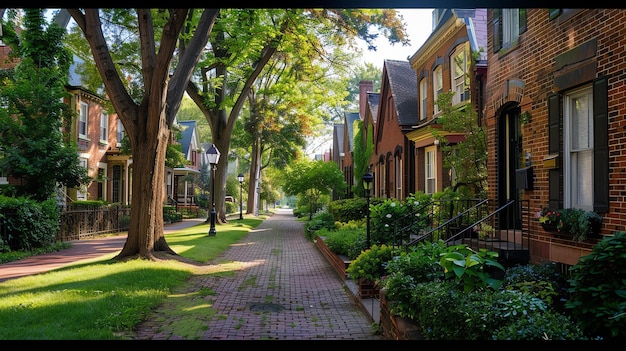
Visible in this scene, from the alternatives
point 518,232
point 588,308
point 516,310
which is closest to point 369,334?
point 516,310

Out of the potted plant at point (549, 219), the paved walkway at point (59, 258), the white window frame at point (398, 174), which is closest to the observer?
the potted plant at point (549, 219)

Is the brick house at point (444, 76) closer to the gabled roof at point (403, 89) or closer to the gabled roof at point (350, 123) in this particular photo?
the gabled roof at point (403, 89)

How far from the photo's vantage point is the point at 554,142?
7.67 meters

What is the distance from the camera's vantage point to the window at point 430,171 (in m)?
17.8

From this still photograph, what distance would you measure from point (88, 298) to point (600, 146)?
308 inches

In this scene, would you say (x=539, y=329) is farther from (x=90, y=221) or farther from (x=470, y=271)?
(x=90, y=221)

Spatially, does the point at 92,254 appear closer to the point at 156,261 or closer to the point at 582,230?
the point at 156,261

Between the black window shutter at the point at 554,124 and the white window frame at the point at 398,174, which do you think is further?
the white window frame at the point at 398,174

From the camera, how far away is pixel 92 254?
48.9 ft

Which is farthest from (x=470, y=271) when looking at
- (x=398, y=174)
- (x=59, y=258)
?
(x=398, y=174)

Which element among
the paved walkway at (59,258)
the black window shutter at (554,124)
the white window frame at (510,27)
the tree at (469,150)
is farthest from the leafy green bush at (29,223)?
the black window shutter at (554,124)

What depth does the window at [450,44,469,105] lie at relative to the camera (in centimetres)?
1592

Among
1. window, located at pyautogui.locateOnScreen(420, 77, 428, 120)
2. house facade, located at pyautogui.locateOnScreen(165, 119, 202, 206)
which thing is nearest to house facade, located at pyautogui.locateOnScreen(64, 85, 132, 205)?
house facade, located at pyautogui.locateOnScreen(165, 119, 202, 206)

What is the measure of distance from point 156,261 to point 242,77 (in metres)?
17.7
